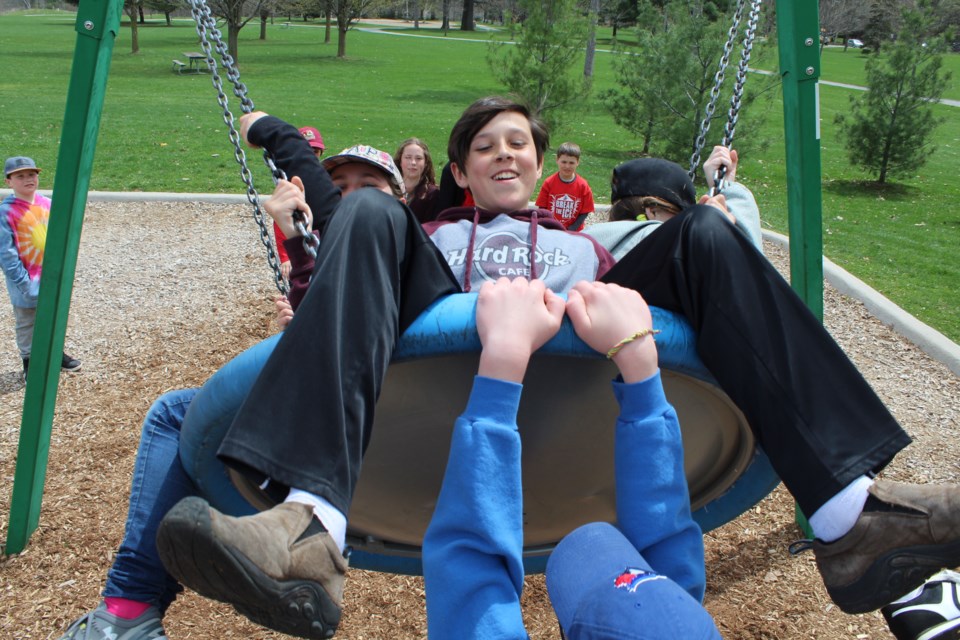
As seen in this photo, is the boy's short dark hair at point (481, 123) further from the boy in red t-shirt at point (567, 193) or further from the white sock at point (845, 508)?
the boy in red t-shirt at point (567, 193)

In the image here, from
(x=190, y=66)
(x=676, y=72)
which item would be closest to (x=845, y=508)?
(x=676, y=72)

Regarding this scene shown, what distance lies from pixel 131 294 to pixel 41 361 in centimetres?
326

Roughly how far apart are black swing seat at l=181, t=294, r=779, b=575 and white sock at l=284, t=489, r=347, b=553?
9.9 inches

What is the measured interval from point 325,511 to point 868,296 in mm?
5527

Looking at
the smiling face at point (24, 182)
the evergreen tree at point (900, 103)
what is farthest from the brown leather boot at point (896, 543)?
the evergreen tree at point (900, 103)

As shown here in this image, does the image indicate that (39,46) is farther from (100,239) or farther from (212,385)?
(212,385)

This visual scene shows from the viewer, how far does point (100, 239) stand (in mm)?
7094

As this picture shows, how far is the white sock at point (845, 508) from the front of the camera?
166 centimetres

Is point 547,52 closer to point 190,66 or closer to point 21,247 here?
point 21,247

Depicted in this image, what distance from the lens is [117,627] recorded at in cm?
209

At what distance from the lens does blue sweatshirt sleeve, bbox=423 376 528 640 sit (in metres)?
1.53

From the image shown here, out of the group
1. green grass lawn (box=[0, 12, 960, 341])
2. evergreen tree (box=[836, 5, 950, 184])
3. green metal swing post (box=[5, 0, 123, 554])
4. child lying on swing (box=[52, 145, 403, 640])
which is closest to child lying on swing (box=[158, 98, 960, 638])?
child lying on swing (box=[52, 145, 403, 640])

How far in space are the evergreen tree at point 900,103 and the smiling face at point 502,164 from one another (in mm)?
9543

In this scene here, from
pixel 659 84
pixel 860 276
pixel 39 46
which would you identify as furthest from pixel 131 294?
pixel 39 46
